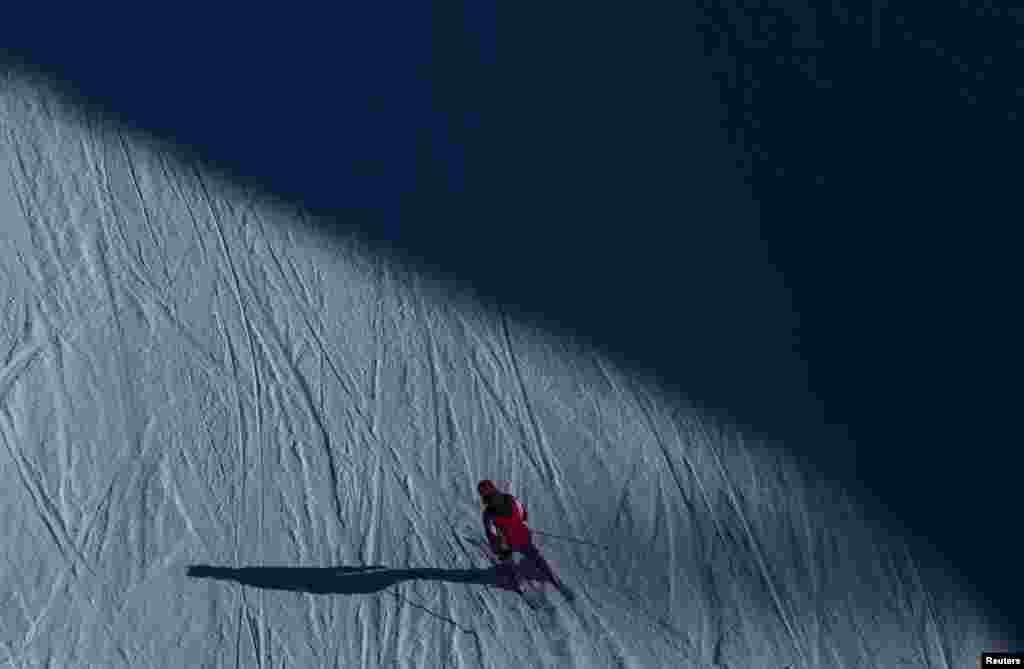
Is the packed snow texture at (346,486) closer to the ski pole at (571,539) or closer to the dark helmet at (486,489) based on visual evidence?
the ski pole at (571,539)

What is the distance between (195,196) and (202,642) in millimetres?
4834

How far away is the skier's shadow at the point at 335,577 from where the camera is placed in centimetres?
1032

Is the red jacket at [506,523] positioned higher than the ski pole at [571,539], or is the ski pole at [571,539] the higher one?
the red jacket at [506,523]

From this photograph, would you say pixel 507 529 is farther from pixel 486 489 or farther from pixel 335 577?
pixel 335 577

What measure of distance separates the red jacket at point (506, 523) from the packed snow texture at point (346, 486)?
13.7 inches

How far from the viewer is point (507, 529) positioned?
10219 mm

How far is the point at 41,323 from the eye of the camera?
39.4 ft

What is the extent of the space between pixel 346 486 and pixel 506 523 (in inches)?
57.0

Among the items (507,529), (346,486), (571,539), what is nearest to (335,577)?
(346,486)

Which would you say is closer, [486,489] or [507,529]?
[486,489]

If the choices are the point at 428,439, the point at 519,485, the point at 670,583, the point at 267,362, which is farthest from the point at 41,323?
the point at 670,583

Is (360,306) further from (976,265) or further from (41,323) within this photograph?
(976,265)


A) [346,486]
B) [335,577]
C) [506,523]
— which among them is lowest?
[335,577]

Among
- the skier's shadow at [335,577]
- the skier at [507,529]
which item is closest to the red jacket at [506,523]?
the skier at [507,529]
